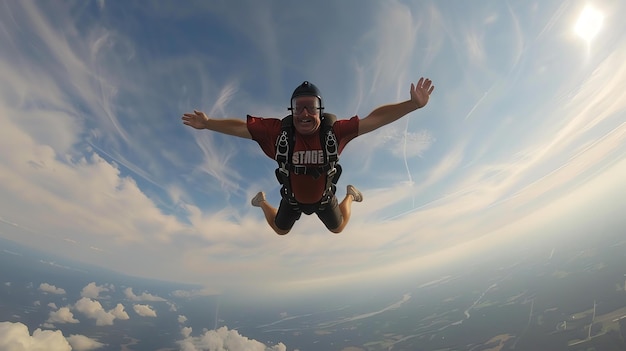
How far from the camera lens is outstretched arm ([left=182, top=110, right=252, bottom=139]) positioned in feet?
14.5

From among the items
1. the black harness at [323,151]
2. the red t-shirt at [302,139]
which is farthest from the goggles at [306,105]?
the red t-shirt at [302,139]

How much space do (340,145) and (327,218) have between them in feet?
7.07

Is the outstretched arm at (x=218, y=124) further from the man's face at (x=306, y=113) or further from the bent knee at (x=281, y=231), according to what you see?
the bent knee at (x=281, y=231)

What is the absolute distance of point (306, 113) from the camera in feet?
13.8

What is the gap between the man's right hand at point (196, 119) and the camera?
4.39m

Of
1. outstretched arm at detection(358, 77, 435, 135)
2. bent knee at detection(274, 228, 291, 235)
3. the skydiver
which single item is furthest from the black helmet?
bent knee at detection(274, 228, 291, 235)

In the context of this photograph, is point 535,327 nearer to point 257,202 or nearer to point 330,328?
point 330,328

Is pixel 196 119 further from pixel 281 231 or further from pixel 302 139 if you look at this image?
pixel 281 231

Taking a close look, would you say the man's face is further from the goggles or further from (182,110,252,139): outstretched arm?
(182,110,252,139): outstretched arm

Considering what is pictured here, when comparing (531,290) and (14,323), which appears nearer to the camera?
(531,290)

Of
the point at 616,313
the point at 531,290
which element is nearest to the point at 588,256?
the point at 531,290

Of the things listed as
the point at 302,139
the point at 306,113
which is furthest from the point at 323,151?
the point at 306,113

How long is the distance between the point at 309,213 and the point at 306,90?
2.76 meters

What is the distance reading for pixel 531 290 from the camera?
134750 millimetres
